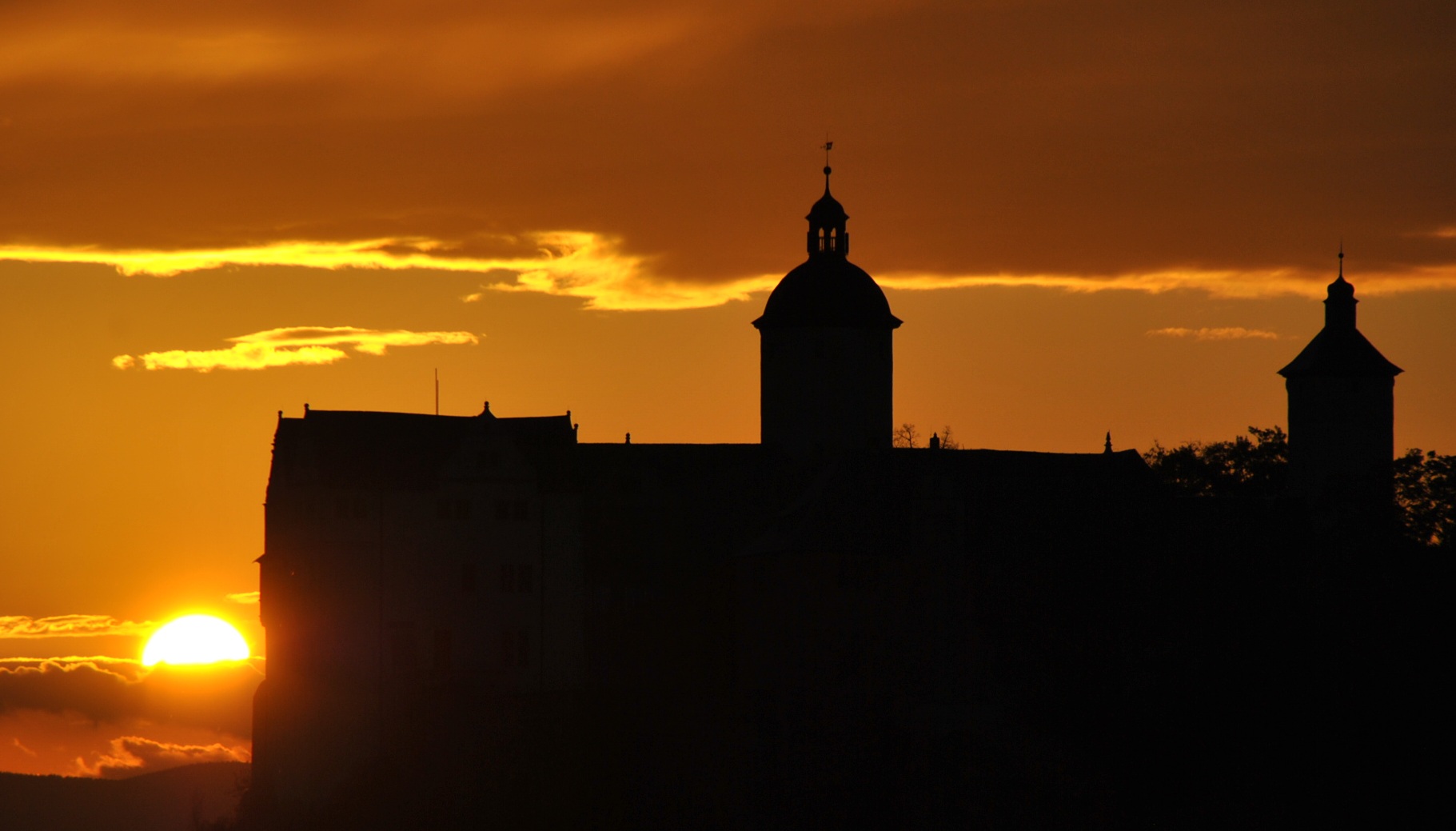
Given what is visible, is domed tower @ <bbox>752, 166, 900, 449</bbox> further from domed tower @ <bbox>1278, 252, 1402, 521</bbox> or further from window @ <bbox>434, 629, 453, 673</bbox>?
domed tower @ <bbox>1278, 252, 1402, 521</bbox>

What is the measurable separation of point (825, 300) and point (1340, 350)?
24.2m

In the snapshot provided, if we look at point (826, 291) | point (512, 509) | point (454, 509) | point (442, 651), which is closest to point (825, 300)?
point (826, 291)

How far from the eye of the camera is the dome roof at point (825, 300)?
3017 inches

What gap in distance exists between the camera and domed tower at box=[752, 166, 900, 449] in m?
76.8

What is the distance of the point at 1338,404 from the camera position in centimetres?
8588

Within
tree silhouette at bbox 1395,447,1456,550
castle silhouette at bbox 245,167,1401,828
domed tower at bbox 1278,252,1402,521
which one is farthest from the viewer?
domed tower at bbox 1278,252,1402,521

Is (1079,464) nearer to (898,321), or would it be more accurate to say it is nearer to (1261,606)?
(898,321)

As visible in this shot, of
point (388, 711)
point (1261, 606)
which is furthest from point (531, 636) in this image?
point (1261, 606)

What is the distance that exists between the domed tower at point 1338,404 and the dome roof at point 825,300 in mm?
20397

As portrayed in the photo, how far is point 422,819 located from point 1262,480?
4984 cm

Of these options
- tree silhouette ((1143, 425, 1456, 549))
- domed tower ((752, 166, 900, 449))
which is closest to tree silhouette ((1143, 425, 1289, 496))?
tree silhouette ((1143, 425, 1456, 549))

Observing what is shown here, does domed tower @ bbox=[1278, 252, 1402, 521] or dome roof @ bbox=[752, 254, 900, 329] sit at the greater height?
dome roof @ bbox=[752, 254, 900, 329]

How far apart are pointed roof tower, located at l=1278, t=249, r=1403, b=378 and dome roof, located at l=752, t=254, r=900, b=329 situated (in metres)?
20.3

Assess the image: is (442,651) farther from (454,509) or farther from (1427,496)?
(1427,496)
